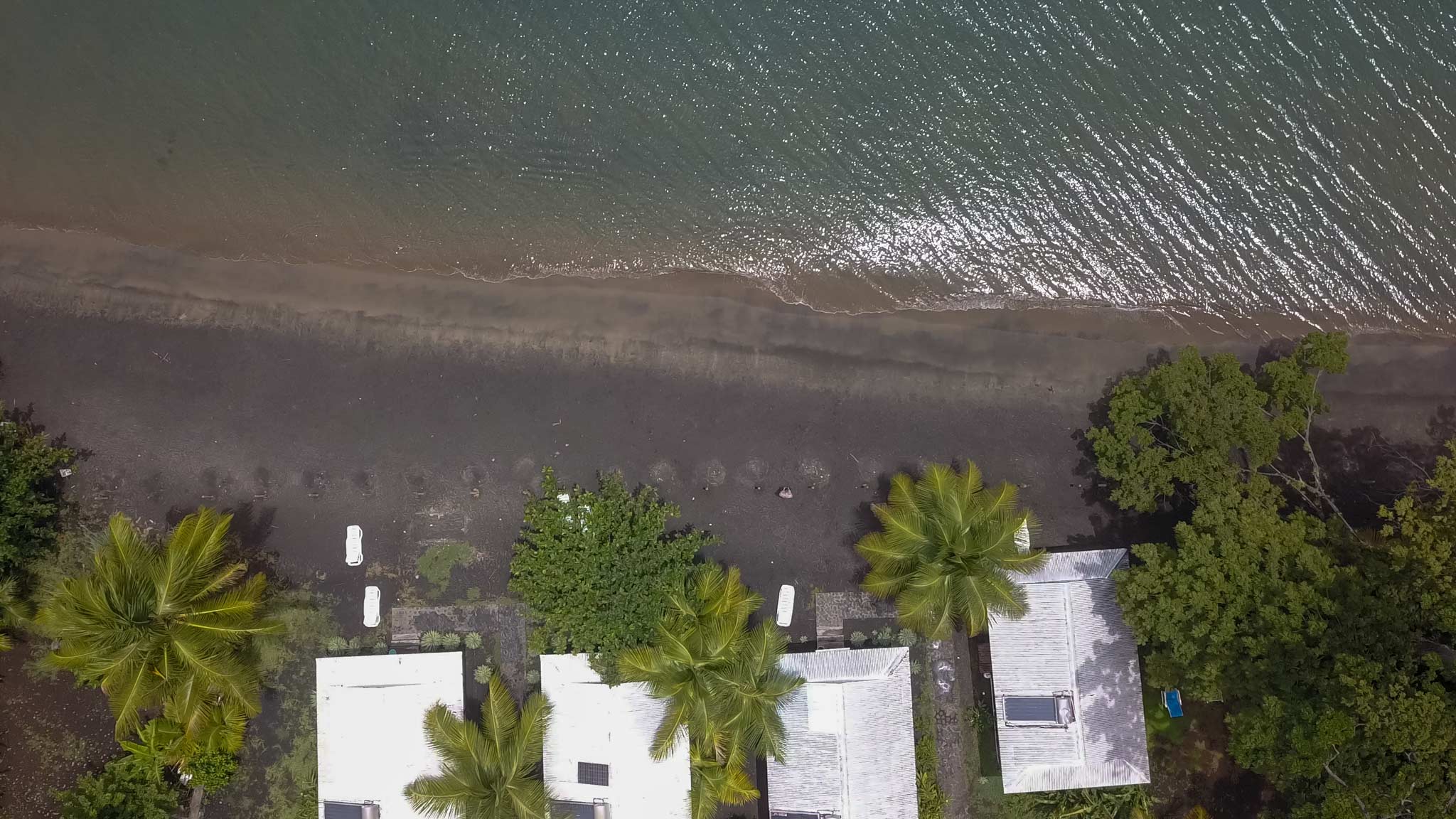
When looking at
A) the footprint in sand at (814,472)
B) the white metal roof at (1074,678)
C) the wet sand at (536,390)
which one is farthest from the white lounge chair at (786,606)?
the white metal roof at (1074,678)

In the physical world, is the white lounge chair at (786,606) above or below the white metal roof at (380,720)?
above

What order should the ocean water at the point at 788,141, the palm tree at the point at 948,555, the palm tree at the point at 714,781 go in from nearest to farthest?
1. the palm tree at the point at 948,555
2. the palm tree at the point at 714,781
3. the ocean water at the point at 788,141

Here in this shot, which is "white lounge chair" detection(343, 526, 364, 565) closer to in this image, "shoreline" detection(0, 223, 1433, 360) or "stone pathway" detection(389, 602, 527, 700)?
"stone pathway" detection(389, 602, 527, 700)

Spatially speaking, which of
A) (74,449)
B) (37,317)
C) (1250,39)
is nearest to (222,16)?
(37,317)

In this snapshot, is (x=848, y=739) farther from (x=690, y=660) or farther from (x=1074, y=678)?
(x=1074, y=678)

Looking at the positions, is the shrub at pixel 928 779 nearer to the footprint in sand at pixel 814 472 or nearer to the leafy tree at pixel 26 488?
the footprint in sand at pixel 814 472

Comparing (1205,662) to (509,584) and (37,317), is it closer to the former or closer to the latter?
(509,584)
